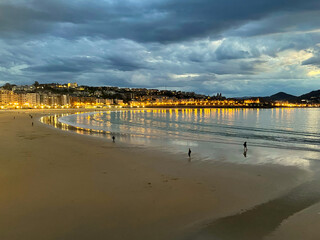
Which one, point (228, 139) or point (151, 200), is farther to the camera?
point (228, 139)

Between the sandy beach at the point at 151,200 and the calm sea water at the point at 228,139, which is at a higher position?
the sandy beach at the point at 151,200

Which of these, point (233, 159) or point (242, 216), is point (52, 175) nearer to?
point (242, 216)

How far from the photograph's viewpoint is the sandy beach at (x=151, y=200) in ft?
20.8

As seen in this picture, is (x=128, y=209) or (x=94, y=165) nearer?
(x=128, y=209)

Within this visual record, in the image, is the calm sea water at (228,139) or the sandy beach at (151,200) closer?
the sandy beach at (151,200)

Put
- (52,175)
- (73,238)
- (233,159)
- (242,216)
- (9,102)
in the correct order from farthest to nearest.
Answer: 1. (9,102)
2. (233,159)
3. (52,175)
4. (242,216)
5. (73,238)

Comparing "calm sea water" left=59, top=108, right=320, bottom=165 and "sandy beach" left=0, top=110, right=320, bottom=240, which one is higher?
"sandy beach" left=0, top=110, right=320, bottom=240

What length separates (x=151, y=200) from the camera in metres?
8.27

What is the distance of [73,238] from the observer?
5.89 m

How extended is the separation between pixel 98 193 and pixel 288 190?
7711 mm

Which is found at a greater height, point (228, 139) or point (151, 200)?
point (151, 200)

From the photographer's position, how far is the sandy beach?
6.33 meters

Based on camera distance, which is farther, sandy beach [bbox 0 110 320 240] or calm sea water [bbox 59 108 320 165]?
calm sea water [bbox 59 108 320 165]

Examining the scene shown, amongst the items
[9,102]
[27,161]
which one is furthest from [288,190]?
[9,102]
